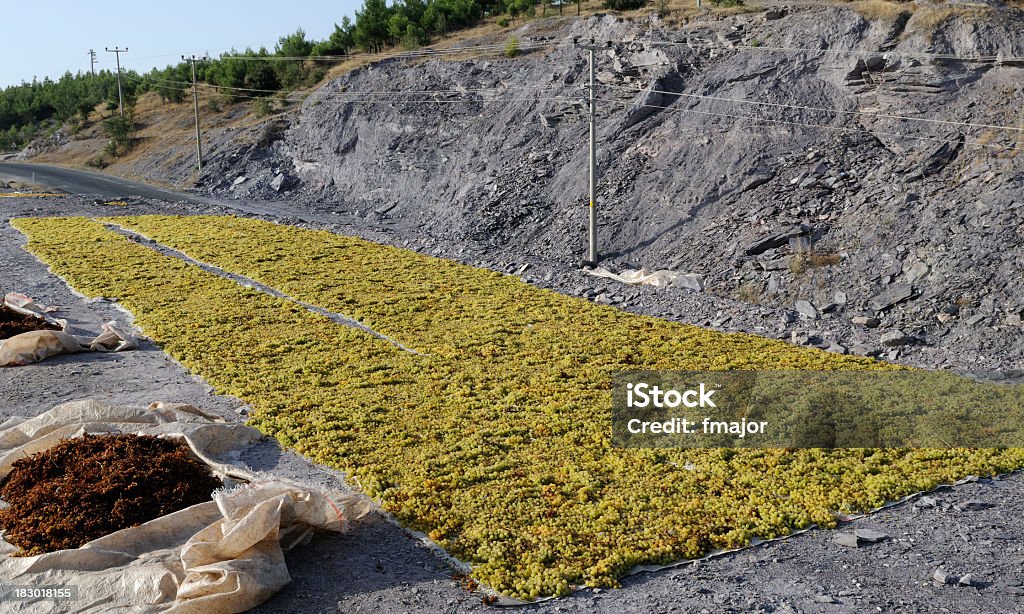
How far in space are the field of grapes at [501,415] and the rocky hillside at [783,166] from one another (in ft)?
12.2

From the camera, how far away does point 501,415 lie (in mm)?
12992

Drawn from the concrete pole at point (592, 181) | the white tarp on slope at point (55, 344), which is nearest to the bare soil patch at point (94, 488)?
the white tarp on slope at point (55, 344)

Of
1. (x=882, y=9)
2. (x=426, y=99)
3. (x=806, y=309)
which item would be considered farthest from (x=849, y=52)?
(x=426, y=99)

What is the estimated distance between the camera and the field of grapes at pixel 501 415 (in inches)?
370

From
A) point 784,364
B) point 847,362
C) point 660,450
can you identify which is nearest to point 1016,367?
point 847,362

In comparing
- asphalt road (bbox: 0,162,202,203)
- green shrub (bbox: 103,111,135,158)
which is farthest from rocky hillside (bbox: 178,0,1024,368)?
green shrub (bbox: 103,111,135,158)

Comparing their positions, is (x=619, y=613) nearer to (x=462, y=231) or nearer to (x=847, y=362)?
(x=847, y=362)

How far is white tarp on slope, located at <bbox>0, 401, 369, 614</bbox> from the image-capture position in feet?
25.2

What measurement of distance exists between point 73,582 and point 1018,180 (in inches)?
816

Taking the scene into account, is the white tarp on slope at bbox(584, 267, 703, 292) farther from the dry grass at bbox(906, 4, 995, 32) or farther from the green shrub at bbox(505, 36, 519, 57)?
the green shrub at bbox(505, 36, 519, 57)

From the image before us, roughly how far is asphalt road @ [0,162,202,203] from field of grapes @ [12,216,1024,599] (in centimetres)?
2243

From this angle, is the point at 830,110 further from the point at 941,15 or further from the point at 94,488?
the point at 94,488

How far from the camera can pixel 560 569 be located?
27.9 feet

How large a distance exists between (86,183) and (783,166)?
41.9 m
